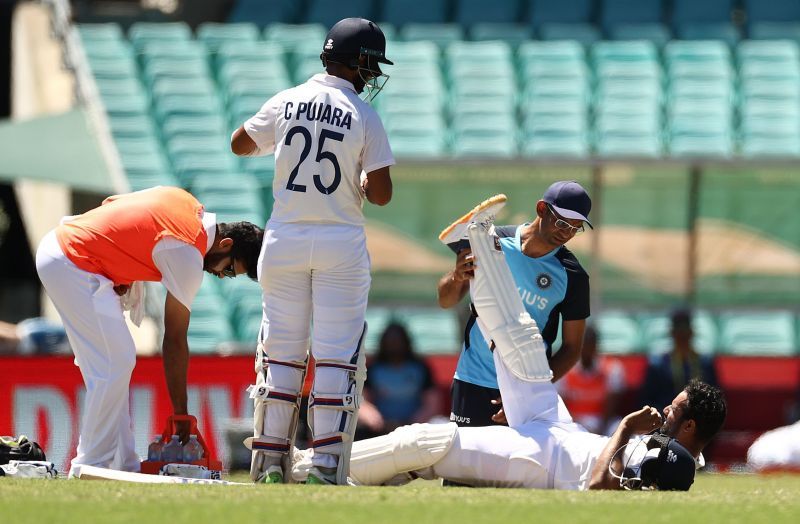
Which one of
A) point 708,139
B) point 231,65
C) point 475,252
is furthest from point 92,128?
point 475,252

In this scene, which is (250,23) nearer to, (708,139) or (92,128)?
(92,128)

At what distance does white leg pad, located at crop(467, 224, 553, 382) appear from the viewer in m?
6.62

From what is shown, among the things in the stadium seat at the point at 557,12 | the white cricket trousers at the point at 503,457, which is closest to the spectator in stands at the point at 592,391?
the white cricket trousers at the point at 503,457

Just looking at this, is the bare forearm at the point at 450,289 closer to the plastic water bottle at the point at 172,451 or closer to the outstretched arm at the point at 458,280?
the outstretched arm at the point at 458,280

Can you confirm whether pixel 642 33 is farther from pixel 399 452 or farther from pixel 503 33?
pixel 399 452

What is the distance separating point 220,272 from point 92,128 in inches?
295

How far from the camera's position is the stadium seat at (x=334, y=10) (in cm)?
1797

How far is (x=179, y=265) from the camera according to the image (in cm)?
648

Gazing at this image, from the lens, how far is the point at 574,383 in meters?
11.2

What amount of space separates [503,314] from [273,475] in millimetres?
1343

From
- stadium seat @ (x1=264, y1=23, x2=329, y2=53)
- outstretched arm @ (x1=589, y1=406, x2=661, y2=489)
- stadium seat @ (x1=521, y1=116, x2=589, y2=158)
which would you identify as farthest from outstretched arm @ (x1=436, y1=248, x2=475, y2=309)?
stadium seat @ (x1=264, y1=23, x2=329, y2=53)

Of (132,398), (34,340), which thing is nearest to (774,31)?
(34,340)

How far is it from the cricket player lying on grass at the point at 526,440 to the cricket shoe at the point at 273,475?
82 mm

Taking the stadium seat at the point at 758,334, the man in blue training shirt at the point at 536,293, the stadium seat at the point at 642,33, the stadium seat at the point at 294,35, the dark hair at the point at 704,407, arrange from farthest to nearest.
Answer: the stadium seat at the point at 642,33 → the stadium seat at the point at 294,35 → the stadium seat at the point at 758,334 → the man in blue training shirt at the point at 536,293 → the dark hair at the point at 704,407
